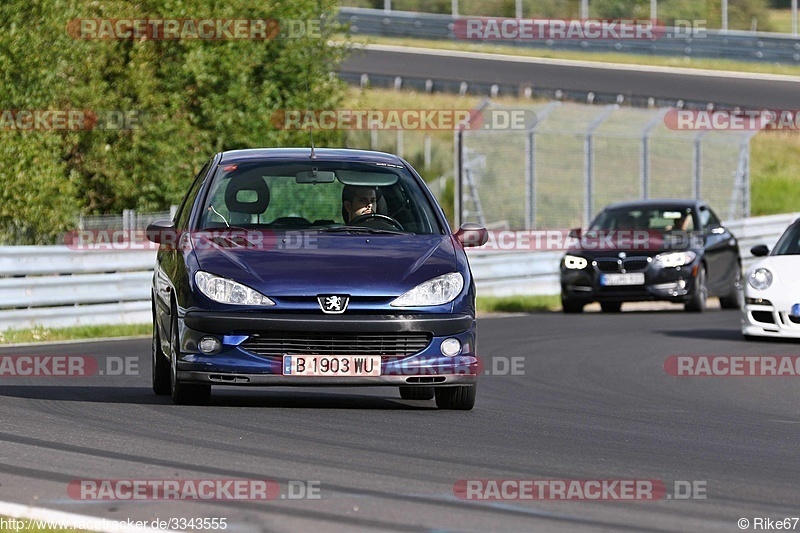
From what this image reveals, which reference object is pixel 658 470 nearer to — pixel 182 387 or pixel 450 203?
pixel 182 387

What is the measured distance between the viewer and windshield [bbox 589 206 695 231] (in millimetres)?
23141

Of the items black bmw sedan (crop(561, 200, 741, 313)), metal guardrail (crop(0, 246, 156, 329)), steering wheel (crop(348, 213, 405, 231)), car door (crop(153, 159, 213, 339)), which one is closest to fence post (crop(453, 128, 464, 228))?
black bmw sedan (crop(561, 200, 741, 313))

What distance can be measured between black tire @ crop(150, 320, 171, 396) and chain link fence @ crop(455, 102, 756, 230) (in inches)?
622

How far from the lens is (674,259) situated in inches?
876

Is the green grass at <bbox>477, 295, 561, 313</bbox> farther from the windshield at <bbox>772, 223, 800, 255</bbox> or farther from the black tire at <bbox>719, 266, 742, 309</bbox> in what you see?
the windshield at <bbox>772, 223, 800, 255</bbox>

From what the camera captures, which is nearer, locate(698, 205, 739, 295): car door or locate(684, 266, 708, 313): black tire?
locate(684, 266, 708, 313): black tire

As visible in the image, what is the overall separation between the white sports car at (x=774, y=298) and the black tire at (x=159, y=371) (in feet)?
24.4

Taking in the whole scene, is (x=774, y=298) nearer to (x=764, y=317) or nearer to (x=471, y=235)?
(x=764, y=317)

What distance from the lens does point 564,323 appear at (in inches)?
803

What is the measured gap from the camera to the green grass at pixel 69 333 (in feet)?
56.0
